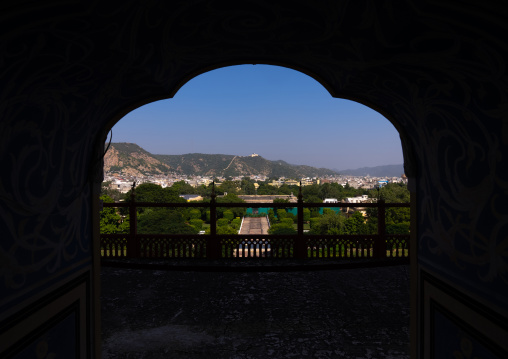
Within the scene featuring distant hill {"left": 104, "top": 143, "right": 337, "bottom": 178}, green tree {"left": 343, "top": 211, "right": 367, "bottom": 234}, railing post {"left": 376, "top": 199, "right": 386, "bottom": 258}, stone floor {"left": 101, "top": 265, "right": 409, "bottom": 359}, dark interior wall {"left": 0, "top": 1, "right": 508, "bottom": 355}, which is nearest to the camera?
dark interior wall {"left": 0, "top": 1, "right": 508, "bottom": 355}

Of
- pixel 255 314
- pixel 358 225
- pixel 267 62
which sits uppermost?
pixel 267 62

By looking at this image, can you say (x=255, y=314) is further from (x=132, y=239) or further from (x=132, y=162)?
(x=132, y=162)

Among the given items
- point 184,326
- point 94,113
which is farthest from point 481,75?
point 184,326

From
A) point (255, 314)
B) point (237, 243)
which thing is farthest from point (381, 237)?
point (255, 314)

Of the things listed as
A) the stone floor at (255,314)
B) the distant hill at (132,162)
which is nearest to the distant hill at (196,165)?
the distant hill at (132,162)

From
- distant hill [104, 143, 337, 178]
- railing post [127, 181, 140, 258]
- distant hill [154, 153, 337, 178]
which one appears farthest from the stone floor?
distant hill [154, 153, 337, 178]

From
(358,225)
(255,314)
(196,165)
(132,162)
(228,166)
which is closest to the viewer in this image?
(255,314)

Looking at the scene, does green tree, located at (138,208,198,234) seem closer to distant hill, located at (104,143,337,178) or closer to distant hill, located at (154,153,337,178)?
distant hill, located at (104,143,337,178)
